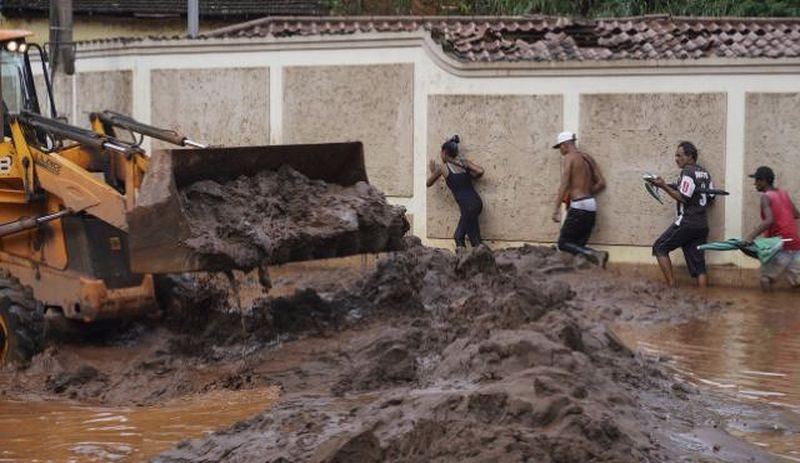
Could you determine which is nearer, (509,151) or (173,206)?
(173,206)

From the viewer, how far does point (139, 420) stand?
8.75 meters

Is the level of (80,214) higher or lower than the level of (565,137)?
lower

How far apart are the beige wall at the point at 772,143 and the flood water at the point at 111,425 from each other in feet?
28.4

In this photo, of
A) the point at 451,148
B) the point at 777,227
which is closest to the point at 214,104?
the point at 451,148

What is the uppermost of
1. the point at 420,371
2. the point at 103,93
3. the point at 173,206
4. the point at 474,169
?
the point at 103,93

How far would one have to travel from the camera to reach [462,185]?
1723 cm

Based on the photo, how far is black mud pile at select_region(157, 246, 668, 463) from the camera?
661cm

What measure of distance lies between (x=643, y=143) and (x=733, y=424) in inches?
335

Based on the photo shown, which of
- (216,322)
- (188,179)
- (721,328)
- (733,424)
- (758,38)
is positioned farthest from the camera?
(758,38)

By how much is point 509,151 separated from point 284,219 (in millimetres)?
7133

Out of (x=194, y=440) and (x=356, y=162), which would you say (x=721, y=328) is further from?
(x=194, y=440)

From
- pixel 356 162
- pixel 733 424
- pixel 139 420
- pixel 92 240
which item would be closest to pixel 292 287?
pixel 356 162

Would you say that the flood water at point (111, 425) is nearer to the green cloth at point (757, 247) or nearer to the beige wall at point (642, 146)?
the green cloth at point (757, 247)

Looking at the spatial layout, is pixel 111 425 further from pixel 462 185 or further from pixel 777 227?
pixel 462 185
